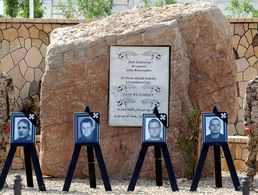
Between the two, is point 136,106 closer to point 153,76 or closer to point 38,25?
point 153,76

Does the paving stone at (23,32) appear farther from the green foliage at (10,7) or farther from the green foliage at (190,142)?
the green foliage at (10,7)

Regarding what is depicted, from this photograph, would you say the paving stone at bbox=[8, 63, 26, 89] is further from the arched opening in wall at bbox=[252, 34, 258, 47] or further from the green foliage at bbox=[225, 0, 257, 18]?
the green foliage at bbox=[225, 0, 257, 18]

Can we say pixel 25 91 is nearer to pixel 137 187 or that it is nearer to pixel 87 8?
pixel 137 187

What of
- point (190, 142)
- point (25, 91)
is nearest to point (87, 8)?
Result: point (25, 91)

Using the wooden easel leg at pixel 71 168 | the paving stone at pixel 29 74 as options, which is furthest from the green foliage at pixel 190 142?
the paving stone at pixel 29 74

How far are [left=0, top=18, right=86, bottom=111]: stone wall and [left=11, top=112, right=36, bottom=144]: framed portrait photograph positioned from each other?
5481mm

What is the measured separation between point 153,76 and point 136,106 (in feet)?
1.78

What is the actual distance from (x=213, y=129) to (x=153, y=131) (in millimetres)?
863

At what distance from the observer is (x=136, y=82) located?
13.3 metres

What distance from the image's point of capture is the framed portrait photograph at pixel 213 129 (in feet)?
39.8

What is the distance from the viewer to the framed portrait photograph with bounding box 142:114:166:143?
12.1 meters

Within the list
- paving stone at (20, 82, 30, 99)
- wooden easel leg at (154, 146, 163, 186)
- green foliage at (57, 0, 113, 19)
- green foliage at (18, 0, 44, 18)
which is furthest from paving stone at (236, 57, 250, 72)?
green foliage at (18, 0, 44, 18)

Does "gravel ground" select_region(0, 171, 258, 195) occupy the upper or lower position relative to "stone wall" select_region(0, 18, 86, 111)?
lower

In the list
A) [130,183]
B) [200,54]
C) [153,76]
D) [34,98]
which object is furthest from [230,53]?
[34,98]
